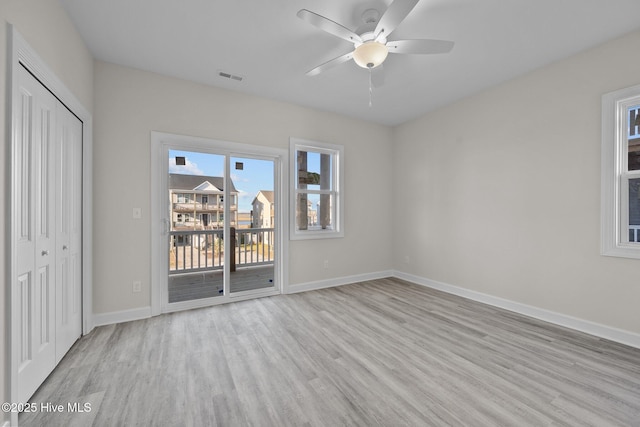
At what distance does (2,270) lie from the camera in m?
1.39

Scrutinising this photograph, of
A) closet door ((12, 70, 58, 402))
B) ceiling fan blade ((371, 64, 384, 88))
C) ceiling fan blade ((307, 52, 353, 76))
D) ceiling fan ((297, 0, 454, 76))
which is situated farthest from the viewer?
ceiling fan blade ((371, 64, 384, 88))

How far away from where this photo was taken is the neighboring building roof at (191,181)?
3.31m

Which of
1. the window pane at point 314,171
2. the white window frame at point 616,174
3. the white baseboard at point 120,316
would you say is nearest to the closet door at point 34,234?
the white baseboard at point 120,316

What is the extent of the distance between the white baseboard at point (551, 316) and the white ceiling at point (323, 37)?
2.73m

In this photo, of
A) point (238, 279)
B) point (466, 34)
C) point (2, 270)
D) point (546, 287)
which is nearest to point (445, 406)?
point (546, 287)

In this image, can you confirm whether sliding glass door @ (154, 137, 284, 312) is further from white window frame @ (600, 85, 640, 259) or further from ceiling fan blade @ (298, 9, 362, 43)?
white window frame @ (600, 85, 640, 259)

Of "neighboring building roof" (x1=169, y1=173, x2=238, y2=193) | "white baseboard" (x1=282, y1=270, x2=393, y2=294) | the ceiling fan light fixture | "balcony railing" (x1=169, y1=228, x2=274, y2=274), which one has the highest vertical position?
the ceiling fan light fixture

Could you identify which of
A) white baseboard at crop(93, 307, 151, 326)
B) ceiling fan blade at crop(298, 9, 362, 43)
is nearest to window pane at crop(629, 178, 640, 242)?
ceiling fan blade at crop(298, 9, 362, 43)

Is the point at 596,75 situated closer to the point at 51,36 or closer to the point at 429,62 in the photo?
the point at 429,62

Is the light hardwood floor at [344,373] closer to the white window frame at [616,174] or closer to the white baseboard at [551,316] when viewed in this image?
the white baseboard at [551,316]

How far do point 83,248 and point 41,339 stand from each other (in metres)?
1.00

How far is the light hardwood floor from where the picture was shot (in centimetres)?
159

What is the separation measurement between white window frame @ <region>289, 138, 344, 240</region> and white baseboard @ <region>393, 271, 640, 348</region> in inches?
70.1

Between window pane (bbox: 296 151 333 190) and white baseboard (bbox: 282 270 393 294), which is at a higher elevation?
window pane (bbox: 296 151 333 190)
